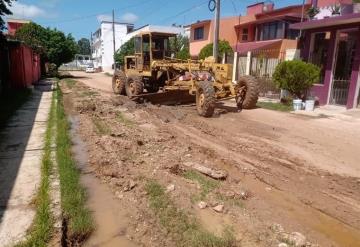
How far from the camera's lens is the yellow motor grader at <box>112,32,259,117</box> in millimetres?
10438

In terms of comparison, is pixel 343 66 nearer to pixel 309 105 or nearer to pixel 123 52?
pixel 309 105

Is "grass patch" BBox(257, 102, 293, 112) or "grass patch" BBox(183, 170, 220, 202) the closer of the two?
"grass patch" BBox(183, 170, 220, 202)

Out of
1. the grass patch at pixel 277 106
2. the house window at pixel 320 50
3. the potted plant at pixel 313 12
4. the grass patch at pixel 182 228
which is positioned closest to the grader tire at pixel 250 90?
the grass patch at pixel 277 106

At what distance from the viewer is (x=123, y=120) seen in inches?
382

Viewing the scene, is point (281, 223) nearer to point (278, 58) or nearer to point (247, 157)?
point (247, 157)

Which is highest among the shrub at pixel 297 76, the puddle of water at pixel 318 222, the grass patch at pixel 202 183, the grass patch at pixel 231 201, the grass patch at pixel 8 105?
the shrub at pixel 297 76

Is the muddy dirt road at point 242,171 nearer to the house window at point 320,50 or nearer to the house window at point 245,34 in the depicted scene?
the house window at point 320,50

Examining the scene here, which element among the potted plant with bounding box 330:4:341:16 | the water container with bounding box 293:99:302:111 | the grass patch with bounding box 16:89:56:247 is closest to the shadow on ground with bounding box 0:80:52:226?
the grass patch with bounding box 16:89:56:247

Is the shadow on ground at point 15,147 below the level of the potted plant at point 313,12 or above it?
below

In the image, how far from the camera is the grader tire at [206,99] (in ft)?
32.0

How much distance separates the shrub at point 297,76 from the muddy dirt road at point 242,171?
2.93m

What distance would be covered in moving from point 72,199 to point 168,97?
8348 mm

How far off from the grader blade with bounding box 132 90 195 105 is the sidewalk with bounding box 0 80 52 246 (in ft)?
13.4

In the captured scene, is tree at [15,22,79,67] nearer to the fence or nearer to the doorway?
the fence
